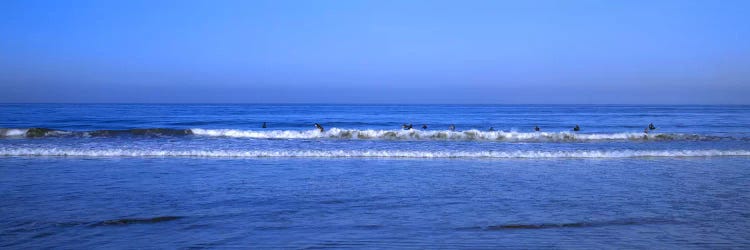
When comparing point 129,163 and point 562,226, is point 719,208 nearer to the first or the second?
point 562,226

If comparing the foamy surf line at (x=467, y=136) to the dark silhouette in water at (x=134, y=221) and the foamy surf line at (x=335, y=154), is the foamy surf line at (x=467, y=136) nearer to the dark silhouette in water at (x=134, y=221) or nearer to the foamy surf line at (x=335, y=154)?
the foamy surf line at (x=335, y=154)

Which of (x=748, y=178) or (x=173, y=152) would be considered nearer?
(x=748, y=178)

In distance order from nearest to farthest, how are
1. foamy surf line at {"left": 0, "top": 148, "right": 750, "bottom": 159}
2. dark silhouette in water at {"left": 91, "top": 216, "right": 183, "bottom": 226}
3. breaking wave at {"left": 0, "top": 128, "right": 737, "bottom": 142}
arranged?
dark silhouette in water at {"left": 91, "top": 216, "right": 183, "bottom": 226}, foamy surf line at {"left": 0, "top": 148, "right": 750, "bottom": 159}, breaking wave at {"left": 0, "top": 128, "right": 737, "bottom": 142}

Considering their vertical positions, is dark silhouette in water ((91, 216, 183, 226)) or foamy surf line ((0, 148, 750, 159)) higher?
foamy surf line ((0, 148, 750, 159))

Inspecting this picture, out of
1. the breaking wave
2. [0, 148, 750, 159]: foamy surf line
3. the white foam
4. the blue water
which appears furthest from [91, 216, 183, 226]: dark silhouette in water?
the white foam

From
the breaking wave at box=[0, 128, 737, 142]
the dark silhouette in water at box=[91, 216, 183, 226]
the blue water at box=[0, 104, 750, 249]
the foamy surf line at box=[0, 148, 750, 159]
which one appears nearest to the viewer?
the blue water at box=[0, 104, 750, 249]

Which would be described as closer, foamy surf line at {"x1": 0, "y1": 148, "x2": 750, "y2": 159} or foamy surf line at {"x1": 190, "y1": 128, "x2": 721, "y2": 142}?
foamy surf line at {"x1": 0, "y1": 148, "x2": 750, "y2": 159}

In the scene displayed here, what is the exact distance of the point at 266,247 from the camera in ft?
20.2

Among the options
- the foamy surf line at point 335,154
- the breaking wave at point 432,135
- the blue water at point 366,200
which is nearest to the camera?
the blue water at point 366,200

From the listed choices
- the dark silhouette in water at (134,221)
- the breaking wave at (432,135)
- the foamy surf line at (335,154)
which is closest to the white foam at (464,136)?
the breaking wave at (432,135)

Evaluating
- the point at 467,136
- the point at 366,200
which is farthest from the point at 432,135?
the point at 366,200

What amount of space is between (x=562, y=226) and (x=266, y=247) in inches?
150

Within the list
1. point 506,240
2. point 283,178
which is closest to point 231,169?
point 283,178

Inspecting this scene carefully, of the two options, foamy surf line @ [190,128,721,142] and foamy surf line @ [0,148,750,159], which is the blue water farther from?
foamy surf line @ [190,128,721,142]
